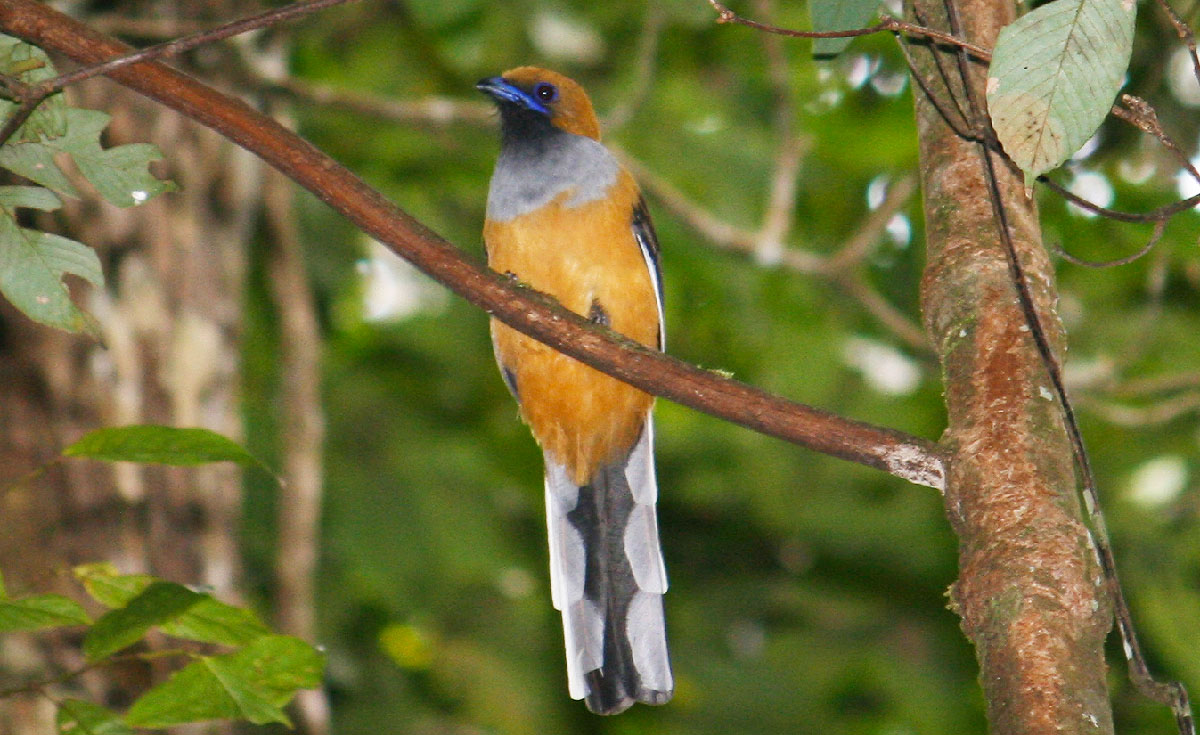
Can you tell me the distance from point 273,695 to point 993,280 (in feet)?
4.83

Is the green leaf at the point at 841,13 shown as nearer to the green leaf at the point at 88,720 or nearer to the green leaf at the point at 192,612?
the green leaf at the point at 192,612

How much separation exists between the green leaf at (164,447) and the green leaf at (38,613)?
0.27 metres

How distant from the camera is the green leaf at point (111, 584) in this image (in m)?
2.31

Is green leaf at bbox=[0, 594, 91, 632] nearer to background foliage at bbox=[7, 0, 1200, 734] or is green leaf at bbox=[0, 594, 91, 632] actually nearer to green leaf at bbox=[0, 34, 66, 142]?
green leaf at bbox=[0, 34, 66, 142]

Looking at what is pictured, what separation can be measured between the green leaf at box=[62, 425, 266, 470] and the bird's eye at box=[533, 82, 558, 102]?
2841mm

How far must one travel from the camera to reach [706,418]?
7.24 metres

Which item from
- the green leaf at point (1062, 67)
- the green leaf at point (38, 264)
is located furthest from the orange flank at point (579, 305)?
the green leaf at point (1062, 67)

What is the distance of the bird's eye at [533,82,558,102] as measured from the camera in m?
4.83

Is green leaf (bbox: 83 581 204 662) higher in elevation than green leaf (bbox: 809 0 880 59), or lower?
lower

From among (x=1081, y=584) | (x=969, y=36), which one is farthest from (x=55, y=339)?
(x=1081, y=584)

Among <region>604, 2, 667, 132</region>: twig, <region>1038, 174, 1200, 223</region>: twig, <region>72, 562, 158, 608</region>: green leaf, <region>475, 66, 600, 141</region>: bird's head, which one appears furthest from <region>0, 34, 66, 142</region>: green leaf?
<region>604, 2, 667, 132</region>: twig

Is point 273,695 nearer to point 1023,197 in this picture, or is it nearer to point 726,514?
point 1023,197

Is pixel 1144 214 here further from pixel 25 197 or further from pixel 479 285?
pixel 25 197

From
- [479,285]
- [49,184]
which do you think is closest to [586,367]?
[479,285]
